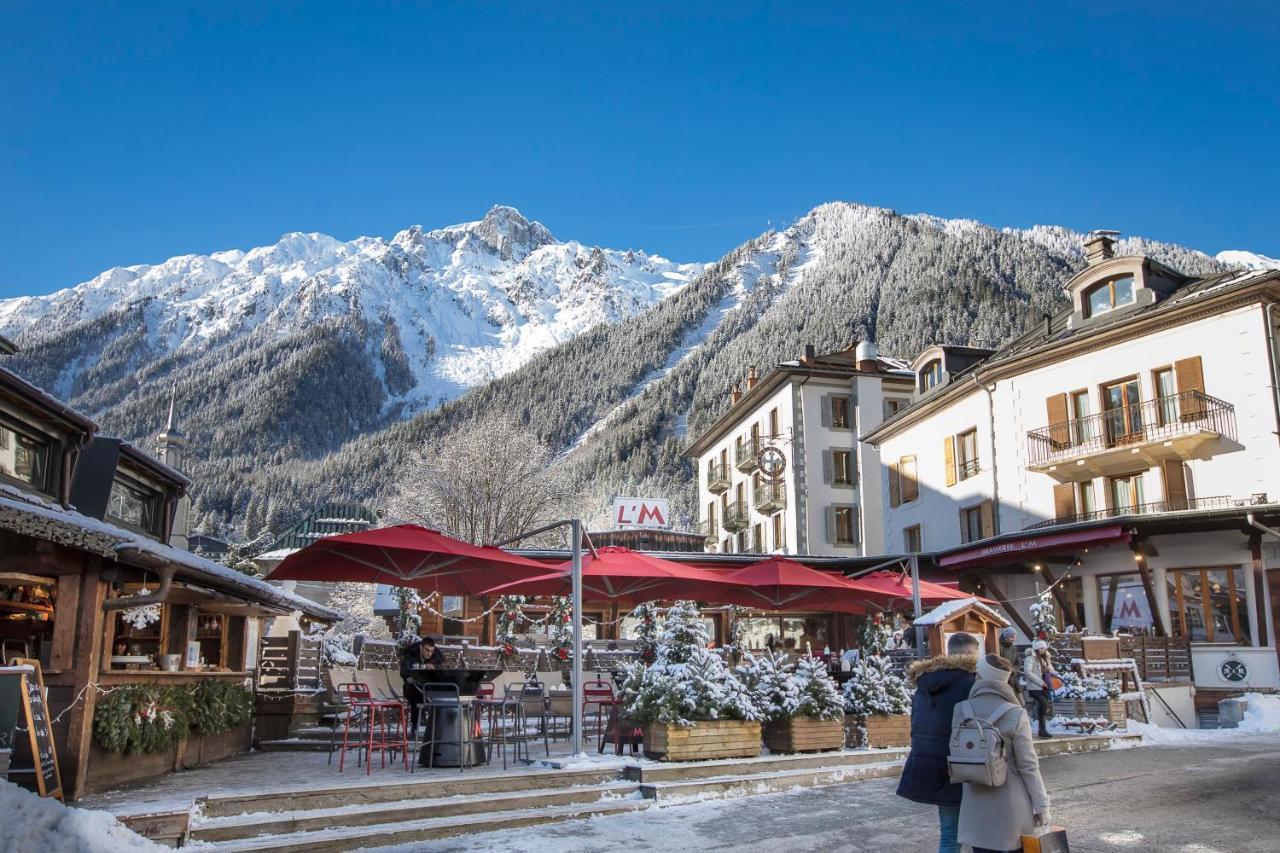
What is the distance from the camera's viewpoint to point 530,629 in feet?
92.9

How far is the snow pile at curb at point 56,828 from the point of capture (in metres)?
6.49

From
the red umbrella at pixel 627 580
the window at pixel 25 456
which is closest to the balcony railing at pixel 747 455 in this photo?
the red umbrella at pixel 627 580

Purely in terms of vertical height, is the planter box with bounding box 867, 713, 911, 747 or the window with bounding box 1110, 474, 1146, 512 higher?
the window with bounding box 1110, 474, 1146, 512

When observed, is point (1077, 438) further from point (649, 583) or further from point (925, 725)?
point (925, 725)

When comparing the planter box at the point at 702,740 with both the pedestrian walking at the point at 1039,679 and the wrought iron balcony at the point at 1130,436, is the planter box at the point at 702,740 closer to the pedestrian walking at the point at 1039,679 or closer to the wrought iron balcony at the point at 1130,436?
the pedestrian walking at the point at 1039,679

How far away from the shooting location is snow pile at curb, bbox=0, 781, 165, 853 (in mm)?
6488

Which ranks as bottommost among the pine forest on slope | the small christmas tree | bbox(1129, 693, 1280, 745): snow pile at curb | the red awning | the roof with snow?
bbox(1129, 693, 1280, 745): snow pile at curb

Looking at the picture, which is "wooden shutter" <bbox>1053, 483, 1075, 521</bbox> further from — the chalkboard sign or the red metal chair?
the chalkboard sign

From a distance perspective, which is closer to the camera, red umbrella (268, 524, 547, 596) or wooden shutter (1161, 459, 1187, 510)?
red umbrella (268, 524, 547, 596)

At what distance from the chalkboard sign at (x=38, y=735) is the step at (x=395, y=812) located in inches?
49.1

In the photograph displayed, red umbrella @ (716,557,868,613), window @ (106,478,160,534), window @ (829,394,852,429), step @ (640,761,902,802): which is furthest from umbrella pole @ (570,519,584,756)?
window @ (829,394,852,429)

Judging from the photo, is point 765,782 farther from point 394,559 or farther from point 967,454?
point 967,454

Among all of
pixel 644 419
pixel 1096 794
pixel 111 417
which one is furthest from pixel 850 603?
pixel 111 417

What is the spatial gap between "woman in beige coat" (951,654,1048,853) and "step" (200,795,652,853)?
4.98 metres
